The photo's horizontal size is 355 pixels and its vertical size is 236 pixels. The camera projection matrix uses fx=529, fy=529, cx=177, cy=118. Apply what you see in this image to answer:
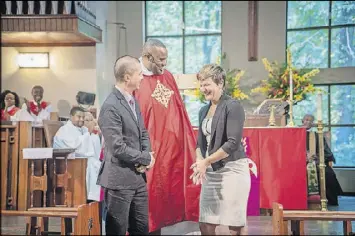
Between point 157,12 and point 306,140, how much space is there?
14.8 feet

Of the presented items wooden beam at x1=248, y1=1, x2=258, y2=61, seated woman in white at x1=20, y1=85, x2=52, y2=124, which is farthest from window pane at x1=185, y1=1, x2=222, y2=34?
seated woman in white at x1=20, y1=85, x2=52, y2=124

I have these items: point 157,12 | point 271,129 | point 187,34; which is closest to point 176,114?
point 271,129

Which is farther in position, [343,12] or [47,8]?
[47,8]

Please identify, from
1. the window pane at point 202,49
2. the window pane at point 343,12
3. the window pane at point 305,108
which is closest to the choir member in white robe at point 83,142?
the window pane at point 305,108

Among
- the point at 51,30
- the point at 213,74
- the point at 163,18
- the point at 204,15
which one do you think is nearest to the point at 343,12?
the point at 213,74

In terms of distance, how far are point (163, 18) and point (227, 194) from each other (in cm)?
503

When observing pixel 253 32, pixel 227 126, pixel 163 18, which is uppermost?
pixel 163 18

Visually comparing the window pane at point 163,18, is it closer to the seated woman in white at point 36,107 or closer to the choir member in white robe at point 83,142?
the seated woman in white at point 36,107

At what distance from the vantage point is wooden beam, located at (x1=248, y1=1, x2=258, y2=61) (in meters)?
7.69

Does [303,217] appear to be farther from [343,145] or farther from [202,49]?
[202,49]

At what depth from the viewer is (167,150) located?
10.6ft

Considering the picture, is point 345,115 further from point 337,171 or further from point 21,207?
point 21,207

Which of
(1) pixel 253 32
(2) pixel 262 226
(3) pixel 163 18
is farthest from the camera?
(1) pixel 253 32

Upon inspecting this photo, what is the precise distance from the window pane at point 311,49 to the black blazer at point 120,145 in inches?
62.3
